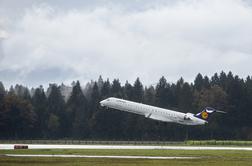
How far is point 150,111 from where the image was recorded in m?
162

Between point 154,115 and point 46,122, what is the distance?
41352 mm

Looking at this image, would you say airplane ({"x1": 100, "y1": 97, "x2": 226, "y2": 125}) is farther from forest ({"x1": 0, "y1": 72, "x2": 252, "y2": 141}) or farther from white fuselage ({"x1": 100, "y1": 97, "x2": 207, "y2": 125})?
forest ({"x1": 0, "y1": 72, "x2": 252, "y2": 141})

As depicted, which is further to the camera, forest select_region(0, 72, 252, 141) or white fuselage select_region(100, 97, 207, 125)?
forest select_region(0, 72, 252, 141)

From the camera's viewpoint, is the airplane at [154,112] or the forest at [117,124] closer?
the airplane at [154,112]

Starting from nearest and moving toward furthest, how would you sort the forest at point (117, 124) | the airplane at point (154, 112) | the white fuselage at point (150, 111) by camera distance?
the white fuselage at point (150, 111) < the airplane at point (154, 112) < the forest at point (117, 124)

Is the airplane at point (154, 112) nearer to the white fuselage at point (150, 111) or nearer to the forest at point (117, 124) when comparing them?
the white fuselage at point (150, 111)

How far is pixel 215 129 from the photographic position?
187 meters

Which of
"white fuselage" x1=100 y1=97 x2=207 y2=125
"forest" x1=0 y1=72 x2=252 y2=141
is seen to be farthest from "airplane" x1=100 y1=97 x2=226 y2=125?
"forest" x1=0 y1=72 x2=252 y2=141

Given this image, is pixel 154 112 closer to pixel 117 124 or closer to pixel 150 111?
pixel 150 111

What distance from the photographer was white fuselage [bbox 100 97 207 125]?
523 ft

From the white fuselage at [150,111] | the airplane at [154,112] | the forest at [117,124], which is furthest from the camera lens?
the forest at [117,124]

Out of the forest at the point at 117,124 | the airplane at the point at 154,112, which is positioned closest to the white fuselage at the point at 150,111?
the airplane at the point at 154,112

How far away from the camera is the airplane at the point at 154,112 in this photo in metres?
160

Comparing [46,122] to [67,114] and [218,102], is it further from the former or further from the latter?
[218,102]
